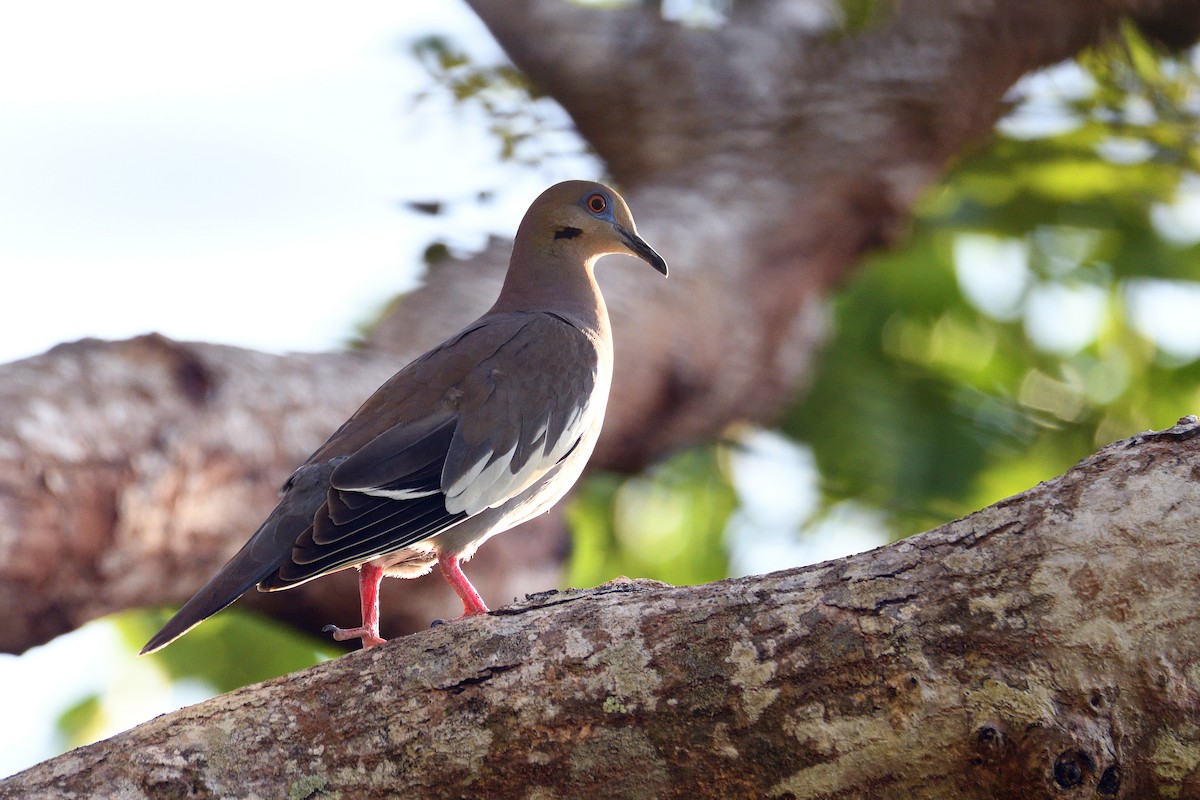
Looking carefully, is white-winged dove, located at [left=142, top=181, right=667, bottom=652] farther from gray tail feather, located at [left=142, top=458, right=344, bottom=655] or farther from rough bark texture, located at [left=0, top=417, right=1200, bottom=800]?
rough bark texture, located at [left=0, top=417, right=1200, bottom=800]

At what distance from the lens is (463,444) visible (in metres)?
3.89

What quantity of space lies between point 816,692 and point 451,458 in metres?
1.66

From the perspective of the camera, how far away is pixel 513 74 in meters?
7.36

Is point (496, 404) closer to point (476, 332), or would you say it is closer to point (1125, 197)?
point (476, 332)

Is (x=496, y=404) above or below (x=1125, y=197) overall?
above

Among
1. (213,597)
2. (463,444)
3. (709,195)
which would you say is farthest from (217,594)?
(709,195)

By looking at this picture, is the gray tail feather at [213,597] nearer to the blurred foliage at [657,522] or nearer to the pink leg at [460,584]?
the pink leg at [460,584]

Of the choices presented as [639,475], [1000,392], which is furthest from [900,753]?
[1000,392]

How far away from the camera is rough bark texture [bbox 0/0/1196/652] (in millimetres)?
5137

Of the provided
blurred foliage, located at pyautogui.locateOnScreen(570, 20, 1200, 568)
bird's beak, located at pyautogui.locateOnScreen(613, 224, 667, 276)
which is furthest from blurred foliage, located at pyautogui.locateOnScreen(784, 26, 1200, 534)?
bird's beak, located at pyautogui.locateOnScreen(613, 224, 667, 276)

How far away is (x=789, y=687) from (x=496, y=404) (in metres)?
1.81

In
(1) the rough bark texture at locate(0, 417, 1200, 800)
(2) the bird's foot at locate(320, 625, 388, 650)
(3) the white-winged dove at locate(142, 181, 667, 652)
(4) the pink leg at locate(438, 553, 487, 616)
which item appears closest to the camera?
(1) the rough bark texture at locate(0, 417, 1200, 800)

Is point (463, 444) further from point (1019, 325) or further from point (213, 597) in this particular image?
point (1019, 325)

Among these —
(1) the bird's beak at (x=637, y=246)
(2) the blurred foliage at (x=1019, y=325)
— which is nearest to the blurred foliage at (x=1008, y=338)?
(2) the blurred foliage at (x=1019, y=325)
